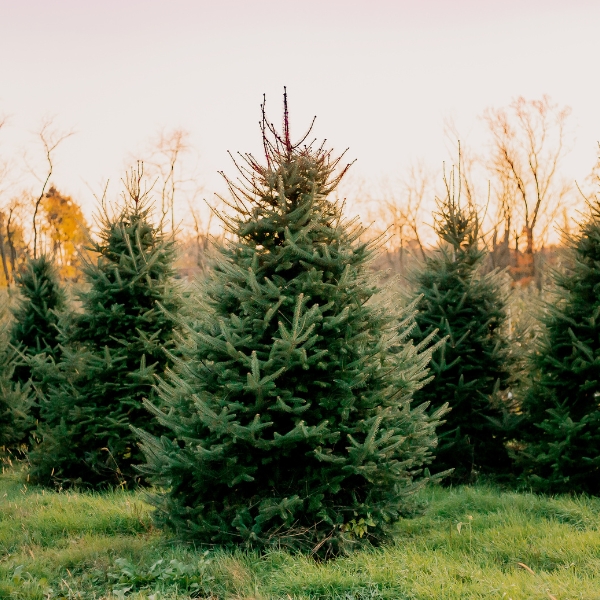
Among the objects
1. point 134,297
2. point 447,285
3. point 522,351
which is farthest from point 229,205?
Result: point 522,351

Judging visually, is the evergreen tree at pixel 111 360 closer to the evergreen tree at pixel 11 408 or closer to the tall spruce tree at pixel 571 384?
the evergreen tree at pixel 11 408

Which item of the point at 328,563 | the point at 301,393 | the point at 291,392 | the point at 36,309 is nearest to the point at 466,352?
the point at 301,393

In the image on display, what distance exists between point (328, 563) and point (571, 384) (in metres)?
4.78

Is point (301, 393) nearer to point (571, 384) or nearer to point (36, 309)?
point (571, 384)

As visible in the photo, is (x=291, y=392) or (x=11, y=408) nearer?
(x=291, y=392)

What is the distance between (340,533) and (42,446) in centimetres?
536

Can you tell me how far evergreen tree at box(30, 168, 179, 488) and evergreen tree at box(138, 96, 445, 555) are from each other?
9.34ft

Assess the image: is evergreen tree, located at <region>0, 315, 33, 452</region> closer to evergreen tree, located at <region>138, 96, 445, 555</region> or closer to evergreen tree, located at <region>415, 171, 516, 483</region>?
evergreen tree, located at <region>138, 96, 445, 555</region>

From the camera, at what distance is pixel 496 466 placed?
10062 millimetres

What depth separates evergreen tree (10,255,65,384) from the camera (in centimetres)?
1326

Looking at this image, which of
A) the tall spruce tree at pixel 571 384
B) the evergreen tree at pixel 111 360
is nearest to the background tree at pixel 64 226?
the evergreen tree at pixel 111 360

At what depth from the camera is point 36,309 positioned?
13312 mm

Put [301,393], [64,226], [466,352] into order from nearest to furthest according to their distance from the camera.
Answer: [301,393]
[466,352]
[64,226]

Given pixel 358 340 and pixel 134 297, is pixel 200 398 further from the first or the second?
pixel 134 297
